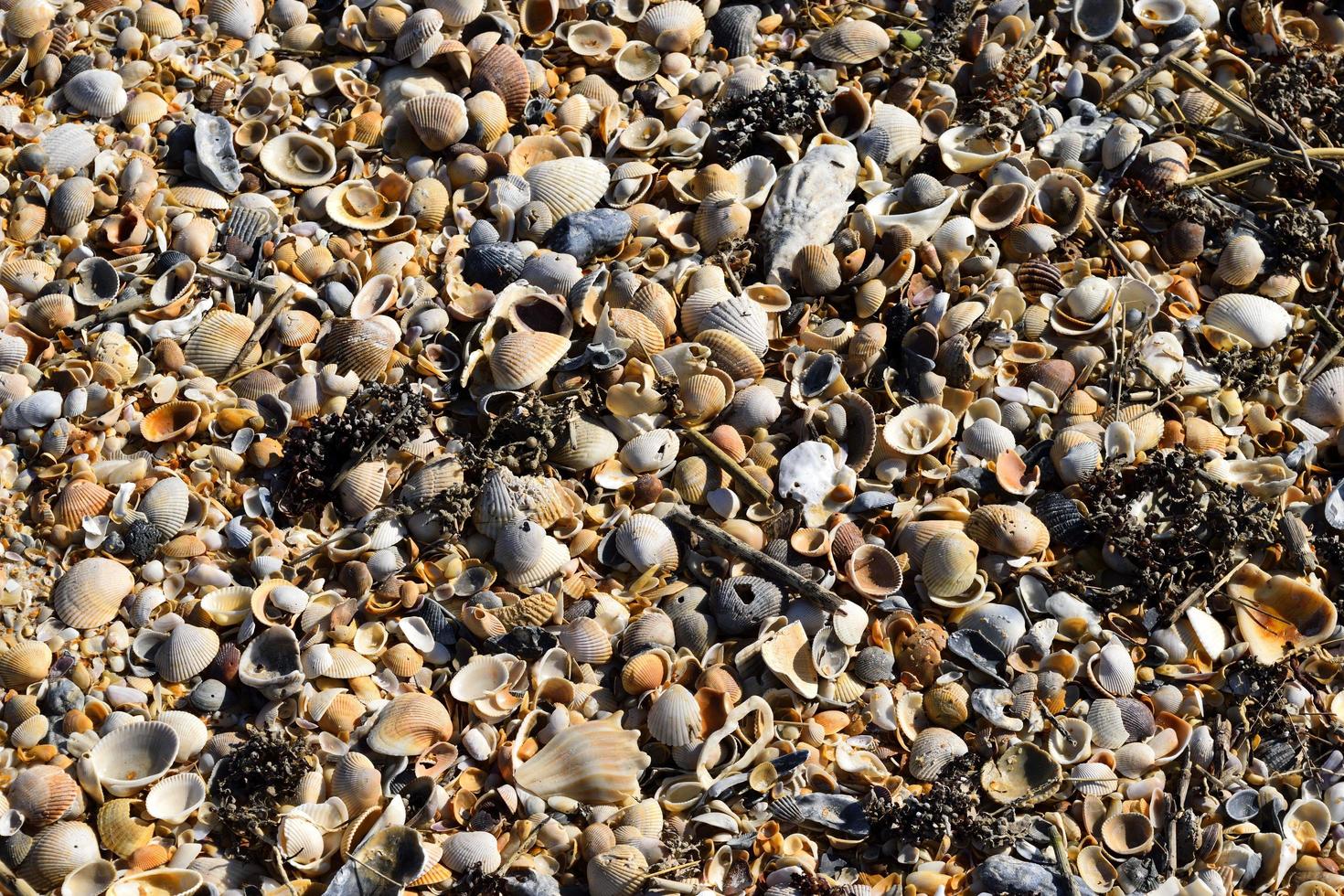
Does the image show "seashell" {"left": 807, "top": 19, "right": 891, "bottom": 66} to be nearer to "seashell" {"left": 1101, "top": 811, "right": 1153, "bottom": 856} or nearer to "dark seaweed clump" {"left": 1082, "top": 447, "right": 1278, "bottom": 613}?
"dark seaweed clump" {"left": 1082, "top": 447, "right": 1278, "bottom": 613}

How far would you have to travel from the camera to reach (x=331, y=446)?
366cm

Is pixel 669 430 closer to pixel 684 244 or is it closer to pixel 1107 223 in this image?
pixel 684 244

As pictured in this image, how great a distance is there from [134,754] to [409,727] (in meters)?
0.68

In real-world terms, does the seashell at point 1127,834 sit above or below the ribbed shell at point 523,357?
below

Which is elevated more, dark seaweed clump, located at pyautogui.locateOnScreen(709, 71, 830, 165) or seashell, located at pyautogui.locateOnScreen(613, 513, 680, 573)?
dark seaweed clump, located at pyautogui.locateOnScreen(709, 71, 830, 165)

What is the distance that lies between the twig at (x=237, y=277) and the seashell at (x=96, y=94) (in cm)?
75

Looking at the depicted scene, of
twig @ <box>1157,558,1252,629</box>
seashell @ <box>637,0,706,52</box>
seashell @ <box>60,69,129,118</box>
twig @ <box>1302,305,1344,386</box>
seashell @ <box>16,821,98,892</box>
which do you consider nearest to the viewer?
seashell @ <box>16,821,98,892</box>

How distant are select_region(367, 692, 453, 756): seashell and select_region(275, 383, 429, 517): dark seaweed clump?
68 cm

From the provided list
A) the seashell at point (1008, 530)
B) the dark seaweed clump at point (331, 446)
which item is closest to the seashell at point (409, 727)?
the dark seaweed clump at point (331, 446)

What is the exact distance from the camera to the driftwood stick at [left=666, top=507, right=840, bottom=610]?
11.6 ft

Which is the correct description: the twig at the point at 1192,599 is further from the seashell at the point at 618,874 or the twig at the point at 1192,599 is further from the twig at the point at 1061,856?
the seashell at the point at 618,874

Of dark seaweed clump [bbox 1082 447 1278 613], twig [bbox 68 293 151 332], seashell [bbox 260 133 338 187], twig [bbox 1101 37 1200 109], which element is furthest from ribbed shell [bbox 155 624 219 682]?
twig [bbox 1101 37 1200 109]

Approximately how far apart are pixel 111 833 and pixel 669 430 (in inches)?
72.0

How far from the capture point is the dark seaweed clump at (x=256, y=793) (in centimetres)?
312
